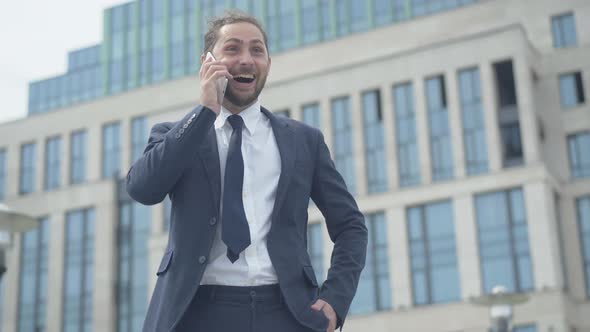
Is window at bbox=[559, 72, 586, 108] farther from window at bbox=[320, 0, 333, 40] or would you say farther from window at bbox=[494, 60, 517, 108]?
window at bbox=[320, 0, 333, 40]

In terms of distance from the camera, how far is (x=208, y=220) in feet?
11.3

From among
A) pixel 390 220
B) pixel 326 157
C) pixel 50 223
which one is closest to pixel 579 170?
pixel 390 220

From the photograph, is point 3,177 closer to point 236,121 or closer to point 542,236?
point 542,236

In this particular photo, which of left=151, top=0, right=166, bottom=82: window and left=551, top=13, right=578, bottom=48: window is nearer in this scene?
left=551, top=13, right=578, bottom=48: window

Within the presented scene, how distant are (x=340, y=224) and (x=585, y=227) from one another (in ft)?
141

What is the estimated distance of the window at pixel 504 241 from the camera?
41.6m

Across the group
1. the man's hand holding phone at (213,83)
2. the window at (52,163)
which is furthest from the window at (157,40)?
the man's hand holding phone at (213,83)

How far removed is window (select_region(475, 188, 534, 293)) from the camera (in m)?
41.6

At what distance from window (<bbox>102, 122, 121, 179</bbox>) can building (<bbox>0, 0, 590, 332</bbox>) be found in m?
0.08

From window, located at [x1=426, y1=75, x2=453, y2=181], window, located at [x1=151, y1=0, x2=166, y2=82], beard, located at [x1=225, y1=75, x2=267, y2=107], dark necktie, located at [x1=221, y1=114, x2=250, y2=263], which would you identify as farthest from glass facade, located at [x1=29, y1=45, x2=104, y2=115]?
dark necktie, located at [x1=221, y1=114, x2=250, y2=263]

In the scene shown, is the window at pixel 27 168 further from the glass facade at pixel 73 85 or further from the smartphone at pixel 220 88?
the smartphone at pixel 220 88

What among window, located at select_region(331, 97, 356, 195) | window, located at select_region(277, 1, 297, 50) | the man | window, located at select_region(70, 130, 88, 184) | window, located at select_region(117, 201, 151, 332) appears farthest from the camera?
window, located at select_region(70, 130, 88, 184)

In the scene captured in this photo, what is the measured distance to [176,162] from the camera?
3.37 meters

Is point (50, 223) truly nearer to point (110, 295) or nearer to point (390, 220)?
point (110, 295)
